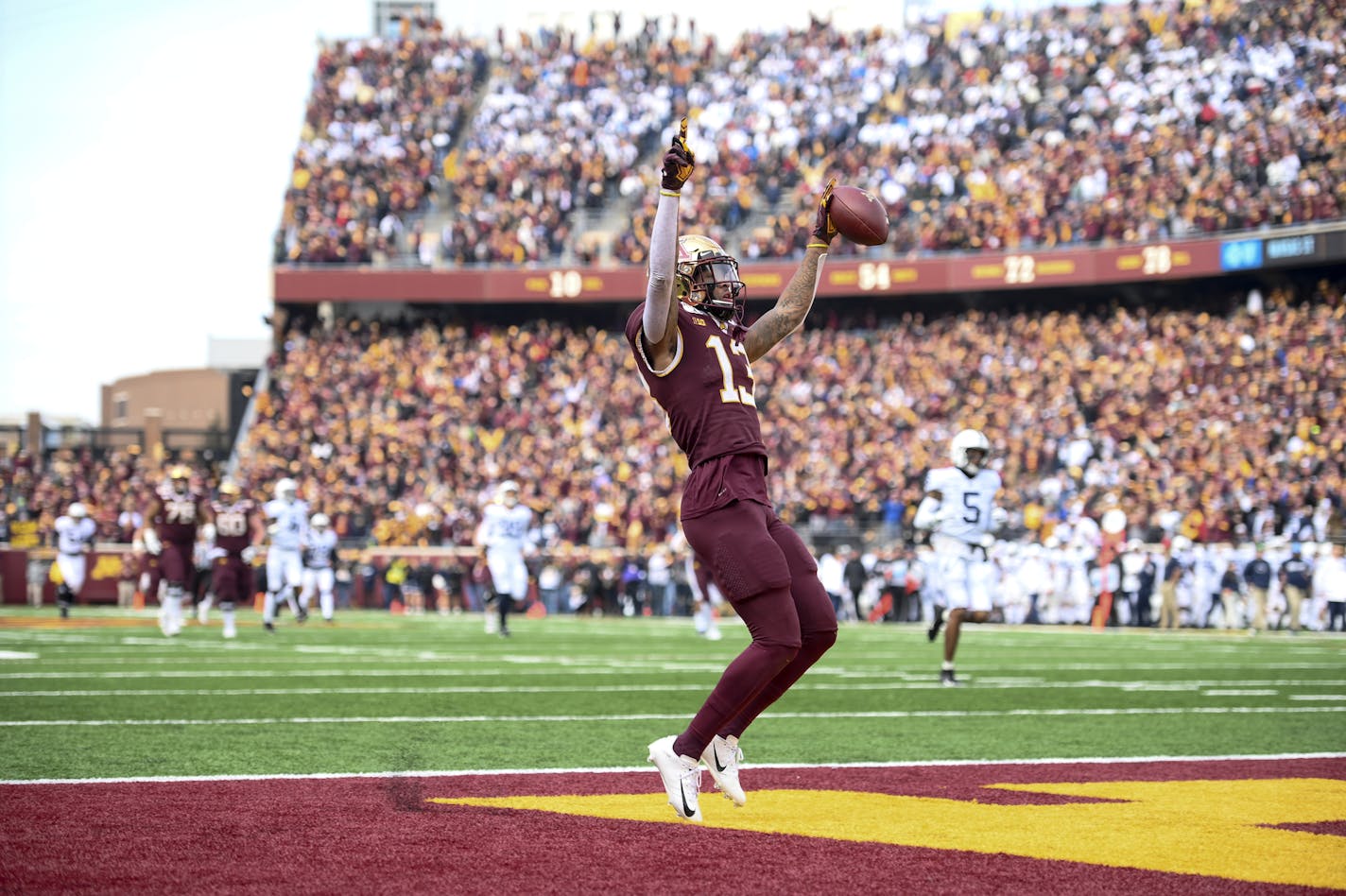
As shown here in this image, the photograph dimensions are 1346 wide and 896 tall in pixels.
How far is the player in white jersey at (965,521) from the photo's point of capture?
12.6m

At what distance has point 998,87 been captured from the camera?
38.7 m

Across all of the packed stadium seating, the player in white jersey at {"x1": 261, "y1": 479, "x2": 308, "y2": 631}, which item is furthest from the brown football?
the packed stadium seating

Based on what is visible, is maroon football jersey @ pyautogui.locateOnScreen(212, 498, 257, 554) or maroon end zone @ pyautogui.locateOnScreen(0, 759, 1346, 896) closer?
maroon end zone @ pyautogui.locateOnScreen(0, 759, 1346, 896)

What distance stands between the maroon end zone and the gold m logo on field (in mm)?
158

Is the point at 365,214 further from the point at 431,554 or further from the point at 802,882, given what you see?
the point at 802,882

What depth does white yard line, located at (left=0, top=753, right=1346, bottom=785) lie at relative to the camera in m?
6.45

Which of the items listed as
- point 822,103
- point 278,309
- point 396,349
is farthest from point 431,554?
point 822,103

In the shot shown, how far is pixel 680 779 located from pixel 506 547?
15.0m

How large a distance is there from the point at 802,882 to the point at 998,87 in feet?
120

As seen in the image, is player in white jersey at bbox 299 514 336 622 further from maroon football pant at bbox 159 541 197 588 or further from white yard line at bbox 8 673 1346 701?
white yard line at bbox 8 673 1346 701

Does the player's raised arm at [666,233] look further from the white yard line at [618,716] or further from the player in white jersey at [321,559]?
the player in white jersey at [321,559]

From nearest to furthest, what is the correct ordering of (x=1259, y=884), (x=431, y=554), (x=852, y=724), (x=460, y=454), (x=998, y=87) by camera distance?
1. (x=1259, y=884)
2. (x=852, y=724)
3. (x=431, y=554)
4. (x=460, y=454)
5. (x=998, y=87)

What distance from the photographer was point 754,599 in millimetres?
5688

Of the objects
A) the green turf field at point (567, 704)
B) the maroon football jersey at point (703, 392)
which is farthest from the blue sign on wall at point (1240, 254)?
the maroon football jersey at point (703, 392)
